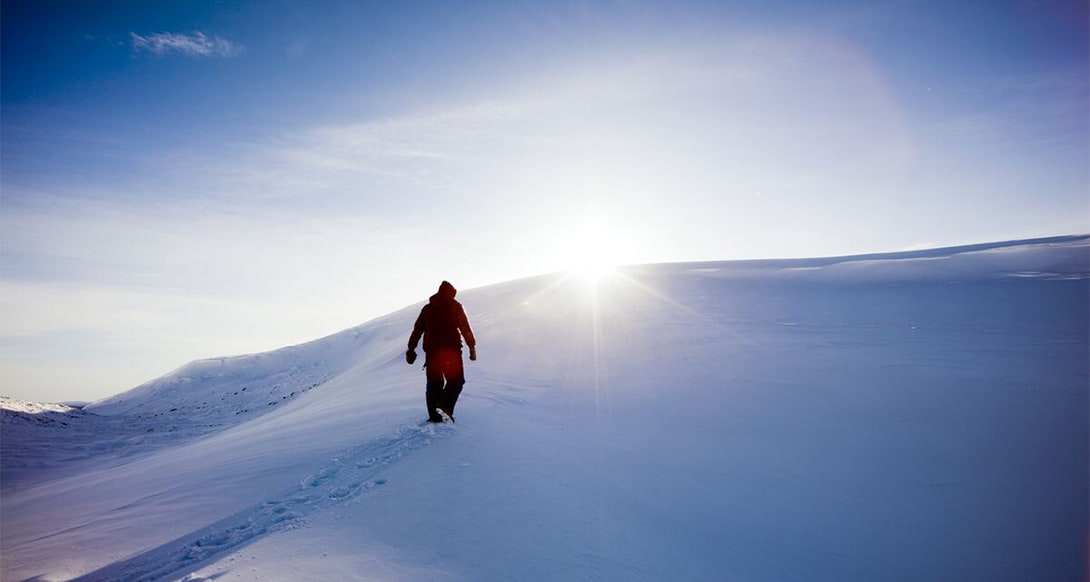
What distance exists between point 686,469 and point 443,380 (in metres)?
3.46

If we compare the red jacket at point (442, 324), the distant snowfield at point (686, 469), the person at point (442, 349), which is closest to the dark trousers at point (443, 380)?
the person at point (442, 349)

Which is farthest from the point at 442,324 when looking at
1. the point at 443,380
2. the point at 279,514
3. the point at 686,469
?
the point at 686,469

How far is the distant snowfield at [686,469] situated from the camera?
14.1ft

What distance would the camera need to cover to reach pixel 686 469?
5930 millimetres

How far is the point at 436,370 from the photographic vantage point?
7023 mm

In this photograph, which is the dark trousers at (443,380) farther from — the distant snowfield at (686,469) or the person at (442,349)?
the distant snowfield at (686,469)

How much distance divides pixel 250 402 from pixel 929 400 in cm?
2297

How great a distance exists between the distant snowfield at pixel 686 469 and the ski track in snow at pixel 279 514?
3cm

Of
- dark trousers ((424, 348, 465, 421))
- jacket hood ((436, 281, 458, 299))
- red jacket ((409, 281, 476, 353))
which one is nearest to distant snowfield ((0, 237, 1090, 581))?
dark trousers ((424, 348, 465, 421))

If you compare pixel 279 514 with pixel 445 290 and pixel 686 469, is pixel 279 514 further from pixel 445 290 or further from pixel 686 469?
pixel 686 469

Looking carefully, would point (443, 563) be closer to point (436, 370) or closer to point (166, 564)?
point (166, 564)

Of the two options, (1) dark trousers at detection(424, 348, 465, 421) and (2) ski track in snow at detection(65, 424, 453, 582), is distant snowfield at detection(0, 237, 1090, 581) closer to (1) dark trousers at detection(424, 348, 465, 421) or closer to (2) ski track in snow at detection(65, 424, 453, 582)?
(2) ski track in snow at detection(65, 424, 453, 582)

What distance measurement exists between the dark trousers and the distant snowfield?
329 mm

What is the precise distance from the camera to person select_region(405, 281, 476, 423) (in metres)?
7.00
